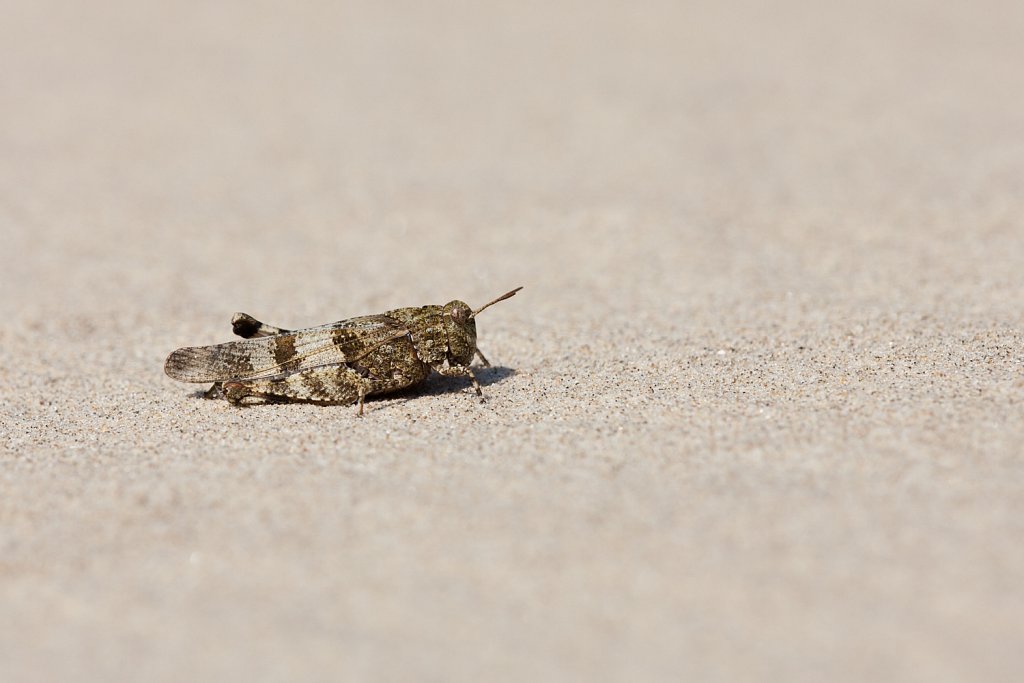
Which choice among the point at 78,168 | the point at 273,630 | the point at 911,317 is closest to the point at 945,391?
the point at 911,317

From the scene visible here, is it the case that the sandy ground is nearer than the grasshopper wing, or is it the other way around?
the sandy ground

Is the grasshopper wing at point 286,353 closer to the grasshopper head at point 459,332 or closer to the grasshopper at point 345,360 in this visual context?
the grasshopper at point 345,360

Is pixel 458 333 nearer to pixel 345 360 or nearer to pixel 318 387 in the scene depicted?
pixel 345 360

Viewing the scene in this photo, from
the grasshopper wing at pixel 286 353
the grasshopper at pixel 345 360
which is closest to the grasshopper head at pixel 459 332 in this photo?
the grasshopper at pixel 345 360

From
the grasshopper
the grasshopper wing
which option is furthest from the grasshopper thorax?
the grasshopper wing

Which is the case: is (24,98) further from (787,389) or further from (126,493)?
(787,389)

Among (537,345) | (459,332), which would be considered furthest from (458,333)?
(537,345)

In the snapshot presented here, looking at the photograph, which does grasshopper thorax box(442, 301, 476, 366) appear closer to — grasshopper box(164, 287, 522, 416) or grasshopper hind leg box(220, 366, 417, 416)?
grasshopper box(164, 287, 522, 416)

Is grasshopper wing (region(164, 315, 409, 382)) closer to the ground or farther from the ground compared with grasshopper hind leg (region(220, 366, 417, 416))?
farther from the ground
